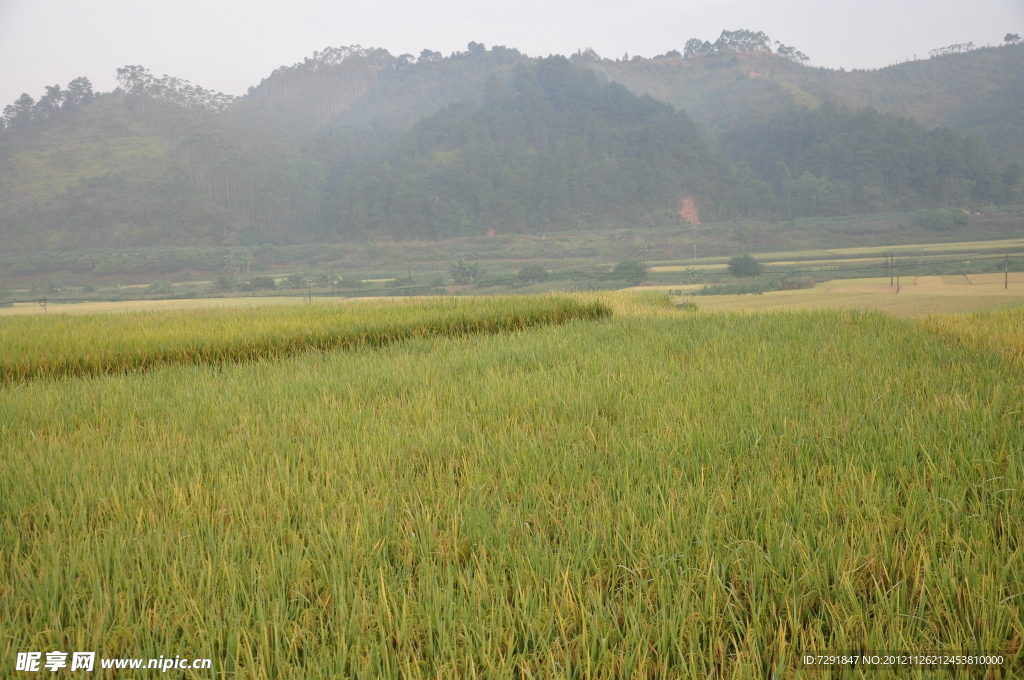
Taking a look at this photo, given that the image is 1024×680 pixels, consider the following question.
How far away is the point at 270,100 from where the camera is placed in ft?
429

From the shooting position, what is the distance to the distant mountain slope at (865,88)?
102312 millimetres

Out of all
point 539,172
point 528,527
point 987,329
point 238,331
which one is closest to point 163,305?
point 238,331

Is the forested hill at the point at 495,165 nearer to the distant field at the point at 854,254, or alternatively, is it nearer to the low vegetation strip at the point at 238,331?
the distant field at the point at 854,254

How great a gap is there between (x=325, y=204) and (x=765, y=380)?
94465 mm

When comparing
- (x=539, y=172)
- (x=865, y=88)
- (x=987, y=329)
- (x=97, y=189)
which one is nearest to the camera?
(x=987, y=329)

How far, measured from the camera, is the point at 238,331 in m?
7.54

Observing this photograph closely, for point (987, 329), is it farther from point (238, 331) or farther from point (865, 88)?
point (865, 88)

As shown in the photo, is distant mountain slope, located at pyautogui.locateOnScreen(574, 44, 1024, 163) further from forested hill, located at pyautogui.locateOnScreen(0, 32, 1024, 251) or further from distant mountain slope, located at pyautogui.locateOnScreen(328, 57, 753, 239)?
distant mountain slope, located at pyautogui.locateOnScreen(328, 57, 753, 239)

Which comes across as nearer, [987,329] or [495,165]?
[987,329]

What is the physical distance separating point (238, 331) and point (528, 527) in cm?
661

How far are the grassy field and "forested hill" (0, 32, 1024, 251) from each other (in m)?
80.1

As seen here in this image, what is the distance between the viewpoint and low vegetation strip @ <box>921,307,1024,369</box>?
5535 millimetres

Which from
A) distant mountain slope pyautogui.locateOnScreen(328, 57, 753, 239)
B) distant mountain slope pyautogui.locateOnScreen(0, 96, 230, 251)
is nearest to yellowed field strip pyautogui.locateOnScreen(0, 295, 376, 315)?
distant mountain slope pyautogui.locateOnScreen(328, 57, 753, 239)

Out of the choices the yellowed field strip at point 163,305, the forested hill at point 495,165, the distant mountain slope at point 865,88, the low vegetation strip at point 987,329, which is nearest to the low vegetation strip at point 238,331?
the yellowed field strip at point 163,305
